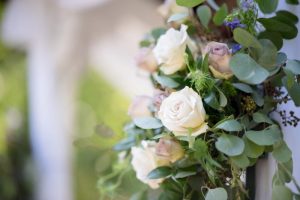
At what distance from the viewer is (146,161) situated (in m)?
0.61

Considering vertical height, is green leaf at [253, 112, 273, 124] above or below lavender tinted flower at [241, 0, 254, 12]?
below

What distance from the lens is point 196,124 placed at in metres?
0.49

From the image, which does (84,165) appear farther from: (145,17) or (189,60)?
(189,60)

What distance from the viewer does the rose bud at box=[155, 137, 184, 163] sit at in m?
0.55

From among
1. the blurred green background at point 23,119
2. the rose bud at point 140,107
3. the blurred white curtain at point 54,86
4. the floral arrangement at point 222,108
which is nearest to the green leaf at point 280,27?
the floral arrangement at point 222,108

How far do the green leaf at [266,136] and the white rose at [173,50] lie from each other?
0.15 meters

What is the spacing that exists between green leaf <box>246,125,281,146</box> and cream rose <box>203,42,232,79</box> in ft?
0.29

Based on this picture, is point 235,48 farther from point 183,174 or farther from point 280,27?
point 183,174

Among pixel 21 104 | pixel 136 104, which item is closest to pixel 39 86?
pixel 21 104

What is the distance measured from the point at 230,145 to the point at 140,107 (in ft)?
0.69

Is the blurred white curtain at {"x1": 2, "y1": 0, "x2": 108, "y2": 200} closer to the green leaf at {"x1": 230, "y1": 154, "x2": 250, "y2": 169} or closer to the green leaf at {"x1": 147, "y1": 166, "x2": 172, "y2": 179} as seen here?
the green leaf at {"x1": 147, "y1": 166, "x2": 172, "y2": 179}

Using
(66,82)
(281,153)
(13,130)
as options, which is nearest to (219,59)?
(281,153)

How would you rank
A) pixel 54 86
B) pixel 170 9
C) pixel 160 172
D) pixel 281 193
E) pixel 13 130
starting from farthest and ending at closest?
pixel 13 130
pixel 54 86
pixel 170 9
pixel 160 172
pixel 281 193

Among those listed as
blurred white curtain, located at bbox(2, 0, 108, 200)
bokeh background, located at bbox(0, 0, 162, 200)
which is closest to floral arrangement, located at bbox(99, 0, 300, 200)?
bokeh background, located at bbox(0, 0, 162, 200)
